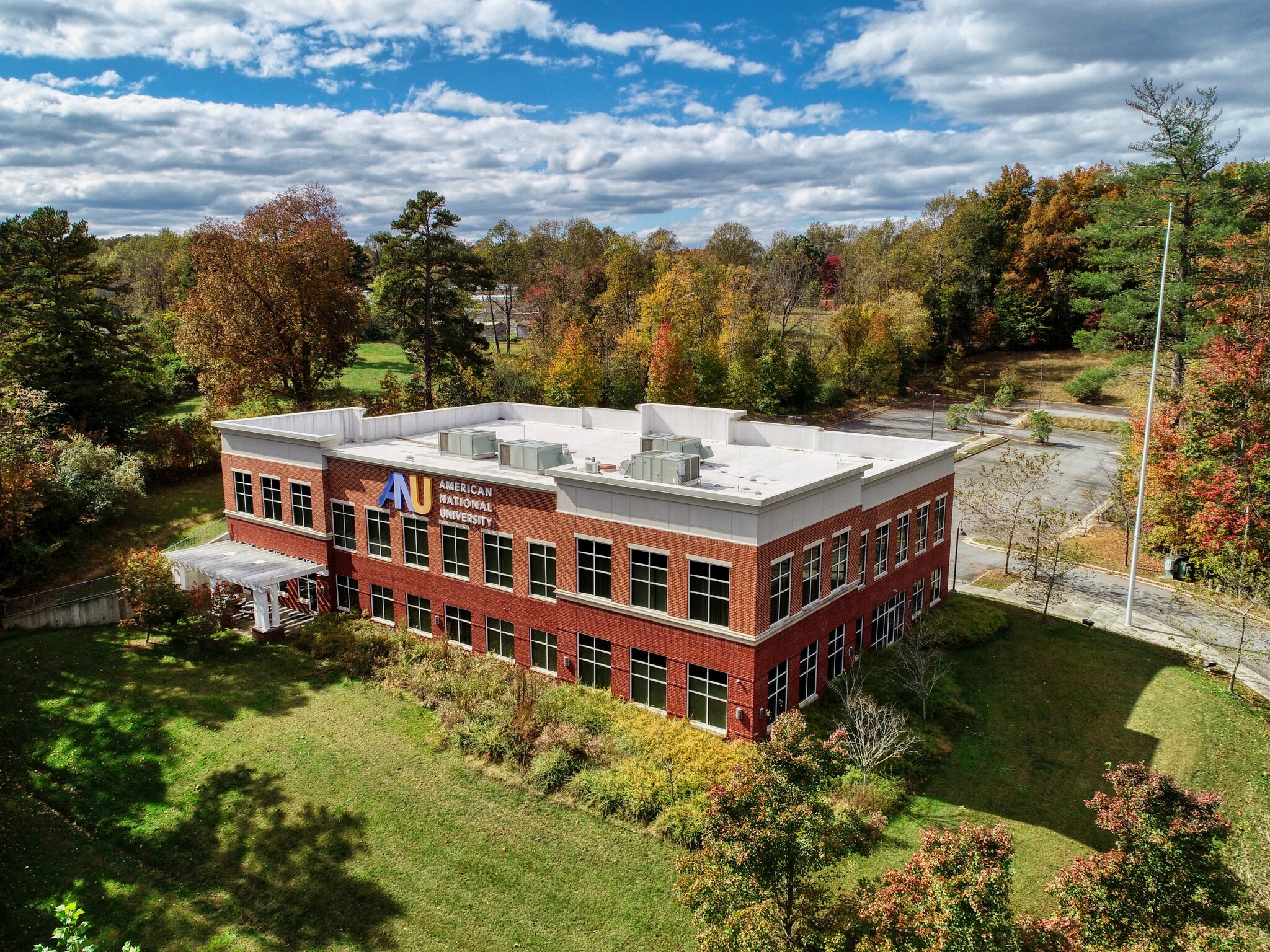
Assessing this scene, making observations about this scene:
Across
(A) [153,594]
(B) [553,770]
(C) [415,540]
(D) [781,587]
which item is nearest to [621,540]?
(D) [781,587]

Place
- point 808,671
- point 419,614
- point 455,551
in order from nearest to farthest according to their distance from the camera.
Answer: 1. point 808,671
2. point 455,551
3. point 419,614

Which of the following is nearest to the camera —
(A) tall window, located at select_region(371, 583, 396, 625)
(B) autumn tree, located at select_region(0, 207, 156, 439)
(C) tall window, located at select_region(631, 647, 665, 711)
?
(C) tall window, located at select_region(631, 647, 665, 711)

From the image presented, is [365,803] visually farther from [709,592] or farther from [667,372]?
[667,372]

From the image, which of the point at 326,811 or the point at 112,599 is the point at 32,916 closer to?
the point at 326,811

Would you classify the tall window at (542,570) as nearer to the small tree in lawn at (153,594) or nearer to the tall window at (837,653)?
the tall window at (837,653)

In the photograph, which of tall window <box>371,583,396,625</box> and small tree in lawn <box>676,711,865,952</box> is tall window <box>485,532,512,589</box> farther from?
small tree in lawn <box>676,711,865,952</box>

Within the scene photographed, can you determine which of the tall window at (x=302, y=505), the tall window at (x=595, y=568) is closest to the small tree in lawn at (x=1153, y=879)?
the tall window at (x=595, y=568)

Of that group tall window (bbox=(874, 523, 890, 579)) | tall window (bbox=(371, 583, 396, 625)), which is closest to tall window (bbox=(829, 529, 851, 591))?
tall window (bbox=(874, 523, 890, 579))
